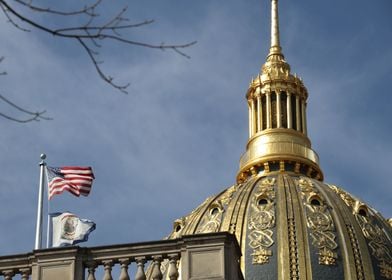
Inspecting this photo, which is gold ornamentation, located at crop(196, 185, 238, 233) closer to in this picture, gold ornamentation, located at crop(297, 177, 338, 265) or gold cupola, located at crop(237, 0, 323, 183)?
gold ornamentation, located at crop(297, 177, 338, 265)

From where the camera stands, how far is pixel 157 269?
1031 inches

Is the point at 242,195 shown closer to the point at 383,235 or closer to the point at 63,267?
the point at 383,235

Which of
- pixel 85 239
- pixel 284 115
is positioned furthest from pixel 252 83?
pixel 85 239

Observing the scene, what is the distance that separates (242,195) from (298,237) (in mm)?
4830

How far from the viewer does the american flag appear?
36.1 meters

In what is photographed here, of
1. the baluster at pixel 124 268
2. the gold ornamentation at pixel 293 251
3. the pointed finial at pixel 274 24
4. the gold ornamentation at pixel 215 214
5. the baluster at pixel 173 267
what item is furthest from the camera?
the pointed finial at pixel 274 24

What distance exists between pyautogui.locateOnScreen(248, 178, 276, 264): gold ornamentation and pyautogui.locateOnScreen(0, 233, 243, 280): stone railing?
49.0 meters

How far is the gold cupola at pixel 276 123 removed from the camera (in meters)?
86.4

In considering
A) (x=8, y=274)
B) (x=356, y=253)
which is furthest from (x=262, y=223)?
(x=8, y=274)

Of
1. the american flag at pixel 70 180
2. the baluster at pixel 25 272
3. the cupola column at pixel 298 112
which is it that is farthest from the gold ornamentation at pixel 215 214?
the baluster at pixel 25 272

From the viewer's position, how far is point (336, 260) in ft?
249

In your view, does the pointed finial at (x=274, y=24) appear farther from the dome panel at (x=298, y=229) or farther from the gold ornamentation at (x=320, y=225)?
the gold ornamentation at (x=320, y=225)

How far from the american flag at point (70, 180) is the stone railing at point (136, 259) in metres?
9.37

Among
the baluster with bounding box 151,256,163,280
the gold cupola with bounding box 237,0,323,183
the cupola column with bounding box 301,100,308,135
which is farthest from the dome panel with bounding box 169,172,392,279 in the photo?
the baluster with bounding box 151,256,163,280
